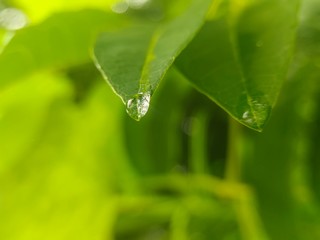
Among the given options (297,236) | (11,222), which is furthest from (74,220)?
(297,236)

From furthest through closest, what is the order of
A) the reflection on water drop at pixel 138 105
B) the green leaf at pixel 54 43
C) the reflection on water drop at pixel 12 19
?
the reflection on water drop at pixel 12 19, the green leaf at pixel 54 43, the reflection on water drop at pixel 138 105

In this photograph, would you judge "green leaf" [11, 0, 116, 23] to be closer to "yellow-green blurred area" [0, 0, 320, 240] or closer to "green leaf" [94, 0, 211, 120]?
"yellow-green blurred area" [0, 0, 320, 240]

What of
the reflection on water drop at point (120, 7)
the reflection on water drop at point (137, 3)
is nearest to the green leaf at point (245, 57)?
the reflection on water drop at point (120, 7)

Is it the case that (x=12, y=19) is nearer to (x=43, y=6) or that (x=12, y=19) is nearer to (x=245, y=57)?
(x=43, y=6)

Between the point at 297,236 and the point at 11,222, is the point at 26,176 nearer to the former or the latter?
the point at 11,222

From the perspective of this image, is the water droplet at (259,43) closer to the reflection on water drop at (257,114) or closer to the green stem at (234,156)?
the reflection on water drop at (257,114)
